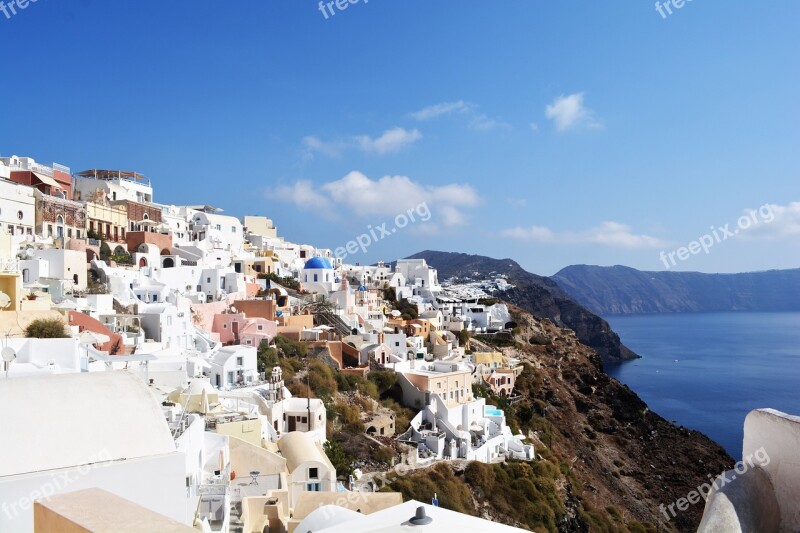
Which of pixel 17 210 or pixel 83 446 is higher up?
pixel 17 210

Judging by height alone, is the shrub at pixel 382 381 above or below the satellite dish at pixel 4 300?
below

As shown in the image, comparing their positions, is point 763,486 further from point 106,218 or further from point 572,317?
point 572,317

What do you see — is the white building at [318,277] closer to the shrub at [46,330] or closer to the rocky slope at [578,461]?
the rocky slope at [578,461]

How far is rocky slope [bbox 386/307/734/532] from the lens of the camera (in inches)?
906

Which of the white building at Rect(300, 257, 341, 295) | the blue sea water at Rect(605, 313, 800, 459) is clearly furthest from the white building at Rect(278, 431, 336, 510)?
the blue sea water at Rect(605, 313, 800, 459)

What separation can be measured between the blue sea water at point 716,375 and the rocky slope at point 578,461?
530cm

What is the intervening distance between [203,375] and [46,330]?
4879 millimetres

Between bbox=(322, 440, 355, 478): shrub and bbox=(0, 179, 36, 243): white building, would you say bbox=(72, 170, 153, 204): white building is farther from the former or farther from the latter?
bbox=(322, 440, 355, 478): shrub

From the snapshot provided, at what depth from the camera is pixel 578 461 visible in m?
37.5

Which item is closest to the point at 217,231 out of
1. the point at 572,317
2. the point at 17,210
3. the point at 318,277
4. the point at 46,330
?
the point at 318,277

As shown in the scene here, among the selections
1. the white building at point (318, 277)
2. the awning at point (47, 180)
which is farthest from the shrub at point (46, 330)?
the white building at point (318, 277)

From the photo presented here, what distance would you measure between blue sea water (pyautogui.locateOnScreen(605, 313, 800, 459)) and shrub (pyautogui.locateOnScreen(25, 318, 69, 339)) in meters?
33.9

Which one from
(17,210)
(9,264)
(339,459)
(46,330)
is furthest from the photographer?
(17,210)

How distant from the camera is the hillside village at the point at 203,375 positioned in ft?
22.0
